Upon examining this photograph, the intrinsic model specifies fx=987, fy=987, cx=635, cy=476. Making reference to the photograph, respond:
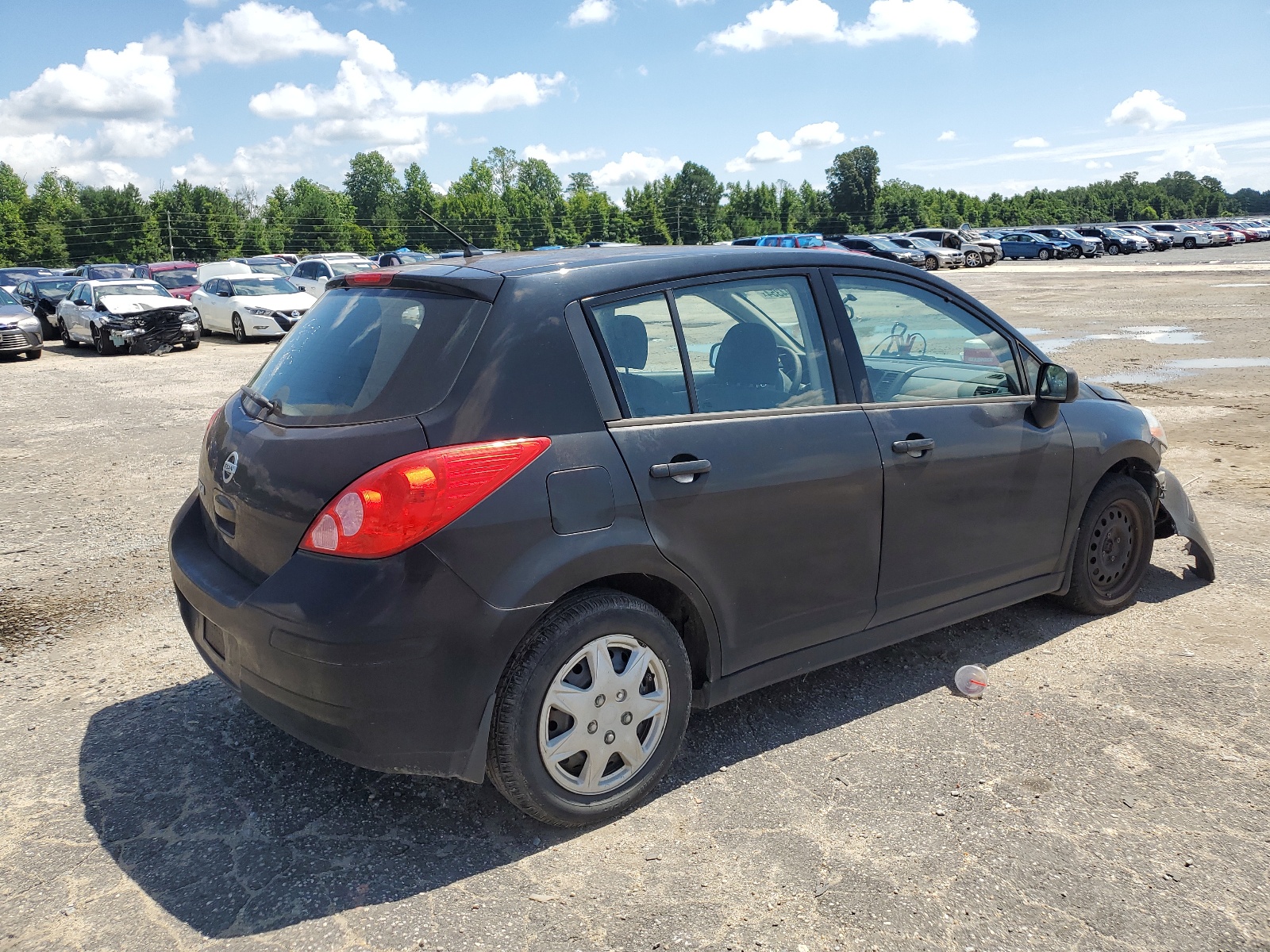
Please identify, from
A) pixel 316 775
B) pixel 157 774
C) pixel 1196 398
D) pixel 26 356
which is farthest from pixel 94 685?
pixel 26 356

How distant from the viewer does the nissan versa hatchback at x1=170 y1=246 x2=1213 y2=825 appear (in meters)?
2.74

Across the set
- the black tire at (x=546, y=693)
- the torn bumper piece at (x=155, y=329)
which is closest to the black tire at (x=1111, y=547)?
the black tire at (x=546, y=693)

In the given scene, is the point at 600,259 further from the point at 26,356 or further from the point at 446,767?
the point at 26,356

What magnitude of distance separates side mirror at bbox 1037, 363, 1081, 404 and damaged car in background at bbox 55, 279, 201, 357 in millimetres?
19839

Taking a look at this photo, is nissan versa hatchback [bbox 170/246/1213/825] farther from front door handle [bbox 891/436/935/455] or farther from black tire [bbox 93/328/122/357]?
black tire [bbox 93/328/122/357]

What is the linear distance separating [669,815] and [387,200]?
110m

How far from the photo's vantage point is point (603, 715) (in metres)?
3.02

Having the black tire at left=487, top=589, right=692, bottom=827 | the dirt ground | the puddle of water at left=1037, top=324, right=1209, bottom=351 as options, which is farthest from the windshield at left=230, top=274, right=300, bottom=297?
the black tire at left=487, top=589, right=692, bottom=827

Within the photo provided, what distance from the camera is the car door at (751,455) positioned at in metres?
3.12

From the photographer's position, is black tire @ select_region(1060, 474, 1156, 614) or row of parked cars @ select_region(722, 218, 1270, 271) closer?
black tire @ select_region(1060, 474, 1156, 614)

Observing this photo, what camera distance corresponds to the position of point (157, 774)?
344 cm

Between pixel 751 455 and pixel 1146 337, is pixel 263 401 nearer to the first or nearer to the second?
pixel 751 455

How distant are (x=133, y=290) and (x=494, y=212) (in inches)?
2564

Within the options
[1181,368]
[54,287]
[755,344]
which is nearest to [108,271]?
[54,287]
